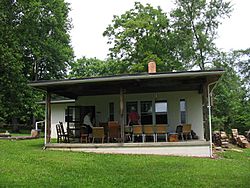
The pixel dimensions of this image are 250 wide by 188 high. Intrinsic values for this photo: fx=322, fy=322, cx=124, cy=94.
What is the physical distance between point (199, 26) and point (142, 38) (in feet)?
18.3

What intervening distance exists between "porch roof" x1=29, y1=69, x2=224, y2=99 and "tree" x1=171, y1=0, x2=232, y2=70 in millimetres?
12970

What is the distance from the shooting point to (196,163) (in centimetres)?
1030

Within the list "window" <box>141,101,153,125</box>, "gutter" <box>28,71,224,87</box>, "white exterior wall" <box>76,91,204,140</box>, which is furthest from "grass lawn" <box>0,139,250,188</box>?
"white exterior wall" <box>76,91,204,140</box>

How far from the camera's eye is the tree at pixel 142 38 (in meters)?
30.0

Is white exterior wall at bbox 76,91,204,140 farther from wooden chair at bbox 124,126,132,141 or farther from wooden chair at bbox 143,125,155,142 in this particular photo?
wooden chair at bbox 143,125,155,142

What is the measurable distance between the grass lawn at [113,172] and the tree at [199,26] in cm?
1846

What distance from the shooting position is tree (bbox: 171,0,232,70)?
1098 inches

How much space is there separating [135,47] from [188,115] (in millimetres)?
15915

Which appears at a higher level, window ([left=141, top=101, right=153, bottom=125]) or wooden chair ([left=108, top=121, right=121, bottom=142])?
window ([left=141, top=101, right=153, bottom=125])

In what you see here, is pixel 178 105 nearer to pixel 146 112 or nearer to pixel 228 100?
pixel 146 112

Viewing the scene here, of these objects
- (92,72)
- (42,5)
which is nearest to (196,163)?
(42,5)

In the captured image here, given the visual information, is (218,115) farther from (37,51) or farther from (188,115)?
(37,51)

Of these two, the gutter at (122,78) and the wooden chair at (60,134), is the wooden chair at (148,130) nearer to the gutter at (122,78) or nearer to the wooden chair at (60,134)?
the gutter at (122,78)

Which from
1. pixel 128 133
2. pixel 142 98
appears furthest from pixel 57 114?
pixel 128 133
